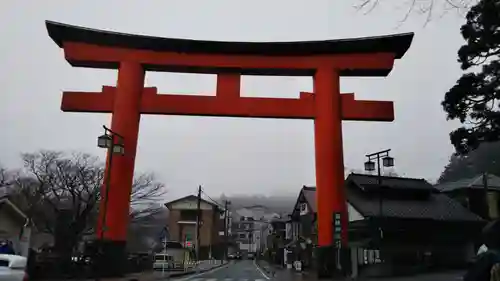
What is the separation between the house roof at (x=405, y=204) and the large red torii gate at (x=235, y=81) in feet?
28.6

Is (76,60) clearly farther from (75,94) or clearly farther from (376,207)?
(376,207)

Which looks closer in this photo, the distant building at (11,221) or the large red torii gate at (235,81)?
the large red torii gate at (235,81)

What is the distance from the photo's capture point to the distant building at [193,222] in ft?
214

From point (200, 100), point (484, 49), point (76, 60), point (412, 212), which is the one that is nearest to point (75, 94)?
point (76, 60)

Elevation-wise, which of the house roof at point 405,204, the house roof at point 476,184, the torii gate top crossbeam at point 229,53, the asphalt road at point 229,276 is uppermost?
the torii gate top crossbeam at point 229,53

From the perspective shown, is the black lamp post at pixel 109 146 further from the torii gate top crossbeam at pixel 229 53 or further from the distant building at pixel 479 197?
the distant building at pixel 479 197

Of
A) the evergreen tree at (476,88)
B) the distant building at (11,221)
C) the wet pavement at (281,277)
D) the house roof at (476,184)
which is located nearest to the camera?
the evergreen tree at (476,88)

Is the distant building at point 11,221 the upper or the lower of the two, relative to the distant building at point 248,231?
lower

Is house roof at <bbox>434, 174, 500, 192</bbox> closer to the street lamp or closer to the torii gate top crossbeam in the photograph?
the torii gate top crossbeam

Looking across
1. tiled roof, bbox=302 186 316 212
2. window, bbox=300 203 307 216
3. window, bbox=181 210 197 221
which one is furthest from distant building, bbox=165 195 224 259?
tiled roof, bbox=302 186 316 212

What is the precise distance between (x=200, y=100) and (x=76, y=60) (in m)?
5.54

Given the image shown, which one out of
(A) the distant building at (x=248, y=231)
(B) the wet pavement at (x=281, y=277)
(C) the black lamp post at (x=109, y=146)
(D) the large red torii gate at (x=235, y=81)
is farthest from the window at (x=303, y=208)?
(A) the distant building at (x=248, y=231)

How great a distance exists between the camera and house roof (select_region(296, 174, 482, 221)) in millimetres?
27125

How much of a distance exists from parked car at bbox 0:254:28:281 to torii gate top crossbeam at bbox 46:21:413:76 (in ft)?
45.9
